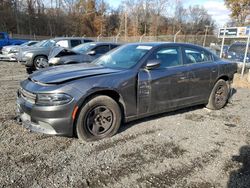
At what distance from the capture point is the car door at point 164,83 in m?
4.16

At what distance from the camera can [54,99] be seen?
3430 millimetres

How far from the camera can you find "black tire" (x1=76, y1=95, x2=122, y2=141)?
11.9 ft

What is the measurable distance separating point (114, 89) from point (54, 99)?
95 cm

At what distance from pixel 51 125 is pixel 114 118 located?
1.02 metres

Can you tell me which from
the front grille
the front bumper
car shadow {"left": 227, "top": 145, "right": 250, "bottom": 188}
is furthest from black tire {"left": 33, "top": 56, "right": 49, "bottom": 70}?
car shadow {"left": 227, "top": 145, "right": 250, "bottom": 188}

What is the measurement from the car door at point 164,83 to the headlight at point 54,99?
1294 millimetres

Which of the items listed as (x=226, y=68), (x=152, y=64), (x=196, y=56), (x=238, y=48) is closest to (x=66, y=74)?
(x=152, y=64)

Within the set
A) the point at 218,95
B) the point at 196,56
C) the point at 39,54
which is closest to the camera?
the point at 196,56

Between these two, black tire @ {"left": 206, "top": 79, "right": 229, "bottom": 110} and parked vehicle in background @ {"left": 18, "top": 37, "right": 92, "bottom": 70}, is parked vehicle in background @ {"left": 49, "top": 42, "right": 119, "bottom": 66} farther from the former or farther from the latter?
black tire @ {"left": 206, "top": 79, "right": 229, "bottom": 110}

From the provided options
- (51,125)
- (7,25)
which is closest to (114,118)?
(51,125)

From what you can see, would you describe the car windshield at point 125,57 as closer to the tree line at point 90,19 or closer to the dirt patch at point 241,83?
the dirt patch at point 241,83

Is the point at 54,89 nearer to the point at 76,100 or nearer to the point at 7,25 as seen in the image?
the point at 76,100

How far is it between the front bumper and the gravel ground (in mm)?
274

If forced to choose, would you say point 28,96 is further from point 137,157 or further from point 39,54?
point 39,54
